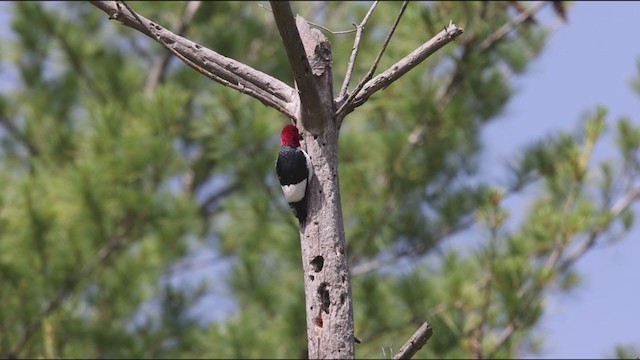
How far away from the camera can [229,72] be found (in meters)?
1.59

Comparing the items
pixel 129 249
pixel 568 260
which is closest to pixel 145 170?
pixel 129 249

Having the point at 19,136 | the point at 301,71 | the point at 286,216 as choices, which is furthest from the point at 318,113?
the point at 19,136

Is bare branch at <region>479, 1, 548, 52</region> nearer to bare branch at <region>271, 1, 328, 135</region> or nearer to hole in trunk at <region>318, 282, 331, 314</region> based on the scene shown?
bare branch at <region>271, 1, 328, 135</region>

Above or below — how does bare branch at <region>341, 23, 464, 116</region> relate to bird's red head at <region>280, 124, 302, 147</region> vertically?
above

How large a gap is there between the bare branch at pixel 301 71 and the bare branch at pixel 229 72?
2.2 inches

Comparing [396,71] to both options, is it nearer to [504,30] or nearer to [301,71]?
[301,71]

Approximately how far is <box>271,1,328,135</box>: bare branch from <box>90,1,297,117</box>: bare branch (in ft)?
0.18

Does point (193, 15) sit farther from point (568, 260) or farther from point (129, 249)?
point (568, 260)

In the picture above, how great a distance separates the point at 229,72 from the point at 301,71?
202 mm

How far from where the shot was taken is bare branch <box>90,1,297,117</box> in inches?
61.7

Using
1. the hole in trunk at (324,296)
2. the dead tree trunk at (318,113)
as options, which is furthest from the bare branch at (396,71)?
the hole in trunk at (324,296)

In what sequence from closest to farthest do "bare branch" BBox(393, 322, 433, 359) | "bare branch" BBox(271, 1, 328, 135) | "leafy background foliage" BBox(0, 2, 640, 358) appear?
"bare branch" BBox(271, 1, 328, 135) < "bare branch" BBox(393, 322, 433, 359) < "leafy background foliage" BBox(0, 2, 640, 358)

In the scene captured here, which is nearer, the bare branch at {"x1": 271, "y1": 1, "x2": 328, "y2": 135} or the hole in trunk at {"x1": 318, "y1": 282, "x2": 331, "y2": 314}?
the bare branch at {"x1": 271, "y1": 1, "x2": 328, "y2": 135}

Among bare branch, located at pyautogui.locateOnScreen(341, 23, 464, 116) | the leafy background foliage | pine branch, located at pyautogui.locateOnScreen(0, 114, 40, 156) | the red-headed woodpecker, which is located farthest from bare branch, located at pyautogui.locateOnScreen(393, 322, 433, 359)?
pine branch, located at pyautogui.locateOnScreen(0, 114, 40, 156)
